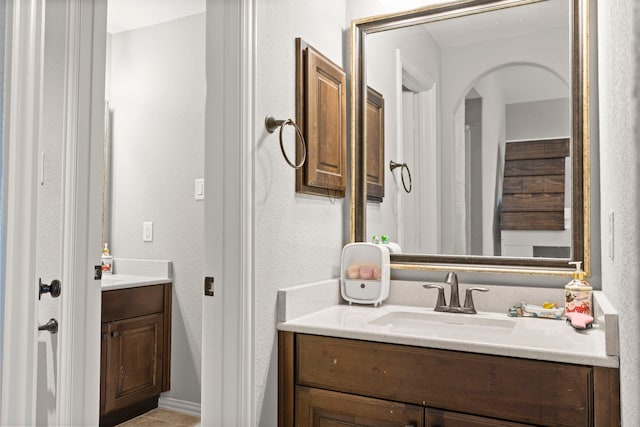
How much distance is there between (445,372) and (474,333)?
191 millimetres

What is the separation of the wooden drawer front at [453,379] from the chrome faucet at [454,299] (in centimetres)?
46

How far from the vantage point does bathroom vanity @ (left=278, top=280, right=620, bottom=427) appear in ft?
4.09

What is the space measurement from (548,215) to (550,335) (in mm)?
513

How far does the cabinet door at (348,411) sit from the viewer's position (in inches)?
56.1

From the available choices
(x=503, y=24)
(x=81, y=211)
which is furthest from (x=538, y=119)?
(x=81, y=211)

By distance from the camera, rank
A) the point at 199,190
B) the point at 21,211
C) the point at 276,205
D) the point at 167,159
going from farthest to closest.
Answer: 1. the point at 167,159
2. the point at 199,190
3. the point at 276,205
4. the point at 21,211

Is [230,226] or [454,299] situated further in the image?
[454,299]

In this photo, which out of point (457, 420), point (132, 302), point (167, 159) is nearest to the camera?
point (457, 420)

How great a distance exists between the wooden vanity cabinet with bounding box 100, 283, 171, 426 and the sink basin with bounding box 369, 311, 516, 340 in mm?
1562

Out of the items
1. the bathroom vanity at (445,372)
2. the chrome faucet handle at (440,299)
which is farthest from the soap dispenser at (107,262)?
the chrome faucet handle at (440,299)

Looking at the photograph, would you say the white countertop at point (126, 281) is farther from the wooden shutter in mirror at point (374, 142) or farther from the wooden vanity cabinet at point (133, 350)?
the wooden shutter in mirror at point (374, 142)

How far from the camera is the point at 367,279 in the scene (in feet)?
6.44

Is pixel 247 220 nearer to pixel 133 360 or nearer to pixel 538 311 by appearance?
pixel 538 311

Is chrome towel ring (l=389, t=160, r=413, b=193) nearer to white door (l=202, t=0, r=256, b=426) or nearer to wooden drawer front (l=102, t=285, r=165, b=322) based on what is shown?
white door (l=202, t=0, r=256, b=426)
